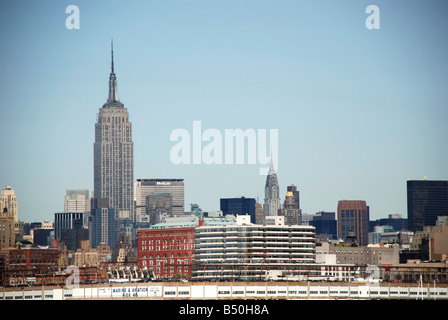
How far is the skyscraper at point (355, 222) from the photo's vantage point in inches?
3378

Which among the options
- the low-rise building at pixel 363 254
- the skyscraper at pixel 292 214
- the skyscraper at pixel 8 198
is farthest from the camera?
the skyscraper at pixel 292 214

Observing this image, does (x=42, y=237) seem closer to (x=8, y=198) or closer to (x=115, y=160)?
(x=115, y=160)

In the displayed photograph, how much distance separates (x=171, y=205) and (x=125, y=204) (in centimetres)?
2830

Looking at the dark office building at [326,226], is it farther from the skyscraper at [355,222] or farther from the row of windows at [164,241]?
the row of windows at [164,241]

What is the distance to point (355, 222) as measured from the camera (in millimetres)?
98562

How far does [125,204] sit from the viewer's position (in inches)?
4966

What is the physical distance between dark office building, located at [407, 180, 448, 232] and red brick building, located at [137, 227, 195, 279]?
20891mm

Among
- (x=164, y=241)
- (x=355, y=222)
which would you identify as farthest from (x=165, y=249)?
(x=355, y=222)

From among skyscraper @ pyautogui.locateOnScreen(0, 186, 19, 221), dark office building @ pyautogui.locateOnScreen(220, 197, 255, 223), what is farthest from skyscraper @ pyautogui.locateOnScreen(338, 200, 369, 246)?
skyscraper @ pyautogui.locateOnScreen(0, 186, 19, 221)

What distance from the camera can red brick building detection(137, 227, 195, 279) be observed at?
227 ft

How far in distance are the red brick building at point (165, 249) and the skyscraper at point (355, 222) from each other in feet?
54.2

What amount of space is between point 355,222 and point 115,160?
1610 inches

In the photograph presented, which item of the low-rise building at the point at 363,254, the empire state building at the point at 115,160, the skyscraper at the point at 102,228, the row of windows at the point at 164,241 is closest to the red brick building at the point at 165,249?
the row of windows at the point at 164,241

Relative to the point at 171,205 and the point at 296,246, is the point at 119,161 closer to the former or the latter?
the point at 171,205
